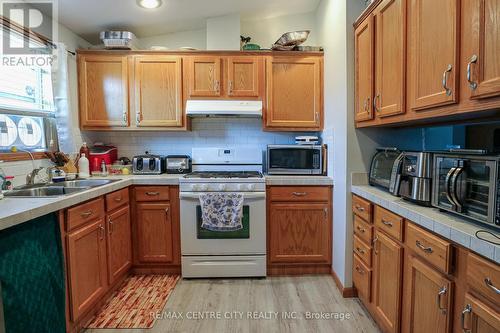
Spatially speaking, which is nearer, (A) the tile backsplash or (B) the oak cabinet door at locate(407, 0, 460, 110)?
(B) the oak cabinet door at locate(407, 0, 460, 110)

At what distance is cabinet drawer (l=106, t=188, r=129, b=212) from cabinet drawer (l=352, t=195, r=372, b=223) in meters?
1.85

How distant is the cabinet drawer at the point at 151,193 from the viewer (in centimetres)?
263

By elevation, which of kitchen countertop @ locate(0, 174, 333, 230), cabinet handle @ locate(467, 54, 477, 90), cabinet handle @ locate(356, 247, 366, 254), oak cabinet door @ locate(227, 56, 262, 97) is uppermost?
oak cabinet door @ locate(227, 56, 262, 97)

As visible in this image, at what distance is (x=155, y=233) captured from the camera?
2652mm

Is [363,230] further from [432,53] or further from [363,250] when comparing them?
[432,53]

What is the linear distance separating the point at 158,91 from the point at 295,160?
151 cm

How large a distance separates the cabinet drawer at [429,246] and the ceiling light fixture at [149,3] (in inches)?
100

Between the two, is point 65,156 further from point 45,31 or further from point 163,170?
point 45,31

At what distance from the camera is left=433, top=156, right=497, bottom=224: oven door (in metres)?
1.09

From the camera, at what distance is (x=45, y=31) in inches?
97.4

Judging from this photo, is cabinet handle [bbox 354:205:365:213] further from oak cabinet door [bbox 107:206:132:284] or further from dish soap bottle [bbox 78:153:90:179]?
dish soap bottle [bbox 78:153:90:179]

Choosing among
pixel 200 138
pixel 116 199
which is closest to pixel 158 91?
pixel 200 138

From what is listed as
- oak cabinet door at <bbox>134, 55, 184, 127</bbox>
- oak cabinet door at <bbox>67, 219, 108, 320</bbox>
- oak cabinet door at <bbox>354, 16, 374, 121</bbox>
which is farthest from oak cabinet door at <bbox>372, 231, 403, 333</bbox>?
oak cabinet door at <bbox>134, 55, 184, 127</bbox>

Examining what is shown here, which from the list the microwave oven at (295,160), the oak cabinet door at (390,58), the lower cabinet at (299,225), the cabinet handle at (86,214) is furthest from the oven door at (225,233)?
the oak cabinet door at (390,58)
